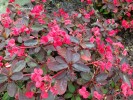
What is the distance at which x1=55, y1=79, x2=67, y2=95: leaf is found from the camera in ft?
5.49

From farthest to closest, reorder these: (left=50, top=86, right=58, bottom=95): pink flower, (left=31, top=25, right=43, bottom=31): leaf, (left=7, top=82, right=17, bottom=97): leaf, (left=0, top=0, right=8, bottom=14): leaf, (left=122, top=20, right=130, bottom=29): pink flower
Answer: (left=0, top=0, right=8, bottom=14): leaf → (left=122, top=20, right=130, bottom=29): pink flower → (left=31, top=25, right=43, bottom=31): leaf → (left=7, top=82, right=17, bottom=97): leaf → (left=50, top=86, right=58, bottom=95): pink flower

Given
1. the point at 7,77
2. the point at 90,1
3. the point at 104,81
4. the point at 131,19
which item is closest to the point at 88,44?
the point at 104,81

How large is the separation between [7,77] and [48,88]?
30 cm

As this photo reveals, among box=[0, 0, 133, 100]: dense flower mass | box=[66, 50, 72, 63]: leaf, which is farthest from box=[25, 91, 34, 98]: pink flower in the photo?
box=[66, 50, 72, 63]: leaf

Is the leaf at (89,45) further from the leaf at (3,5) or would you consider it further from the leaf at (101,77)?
the leaf at (3,5)

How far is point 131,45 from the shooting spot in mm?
3094

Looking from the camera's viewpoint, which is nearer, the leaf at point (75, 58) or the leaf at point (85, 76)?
the leaf at point (75, 58)

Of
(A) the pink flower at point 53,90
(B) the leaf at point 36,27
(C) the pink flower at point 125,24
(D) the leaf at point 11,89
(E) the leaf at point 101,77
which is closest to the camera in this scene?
(A) the pink flower at point 53,90

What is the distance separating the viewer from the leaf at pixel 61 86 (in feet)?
5.49

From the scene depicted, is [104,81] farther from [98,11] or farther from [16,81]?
[98,11]

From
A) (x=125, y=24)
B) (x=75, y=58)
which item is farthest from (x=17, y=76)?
(x=125, y=24)

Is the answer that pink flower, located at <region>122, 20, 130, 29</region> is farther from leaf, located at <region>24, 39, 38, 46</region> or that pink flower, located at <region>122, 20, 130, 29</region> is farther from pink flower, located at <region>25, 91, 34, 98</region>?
pink flower, located at <region>25, 91, 34, 98</region>

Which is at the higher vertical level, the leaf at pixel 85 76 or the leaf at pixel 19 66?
the leaf at pixel 19 66

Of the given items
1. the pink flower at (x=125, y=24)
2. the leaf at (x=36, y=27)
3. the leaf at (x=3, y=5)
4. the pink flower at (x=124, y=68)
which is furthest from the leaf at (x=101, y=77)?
the leaf at (x=3, y=5)
